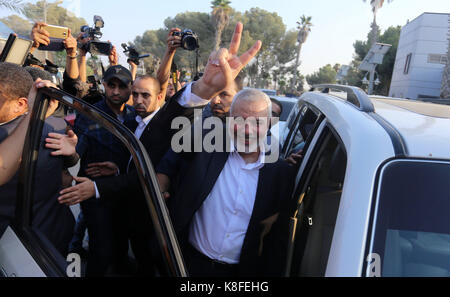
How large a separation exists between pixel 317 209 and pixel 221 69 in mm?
1003

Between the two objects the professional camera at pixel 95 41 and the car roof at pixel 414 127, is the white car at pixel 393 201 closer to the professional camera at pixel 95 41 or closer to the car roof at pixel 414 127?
the car roof at pixel 414 127

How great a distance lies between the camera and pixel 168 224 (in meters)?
1.02

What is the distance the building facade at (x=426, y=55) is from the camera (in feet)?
75.4

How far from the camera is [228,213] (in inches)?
67.5

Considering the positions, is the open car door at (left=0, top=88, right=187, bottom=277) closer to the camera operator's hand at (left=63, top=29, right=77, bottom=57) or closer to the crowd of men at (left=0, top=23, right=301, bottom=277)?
the crowd of men at (left=0, top=23, right=301, bottom=277)

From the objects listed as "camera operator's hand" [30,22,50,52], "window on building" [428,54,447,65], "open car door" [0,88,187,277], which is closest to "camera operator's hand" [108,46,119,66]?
"camera operator's hand" [30,22,50,52]

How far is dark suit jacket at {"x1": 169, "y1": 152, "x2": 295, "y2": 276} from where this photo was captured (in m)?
1.70

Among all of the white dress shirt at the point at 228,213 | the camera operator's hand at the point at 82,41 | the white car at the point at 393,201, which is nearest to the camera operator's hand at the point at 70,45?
the camera operator's hand at the point at 82,41

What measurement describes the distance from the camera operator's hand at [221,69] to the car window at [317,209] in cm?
63

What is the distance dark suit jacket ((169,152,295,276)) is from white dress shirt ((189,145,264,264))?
1.5 inches

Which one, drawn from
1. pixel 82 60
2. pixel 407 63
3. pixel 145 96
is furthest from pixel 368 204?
pixel 407 63

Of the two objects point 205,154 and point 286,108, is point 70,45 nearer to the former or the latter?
point 205,154
